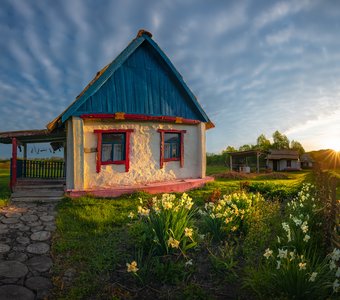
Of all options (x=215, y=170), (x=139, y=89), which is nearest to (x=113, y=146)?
(x=139, y=89)

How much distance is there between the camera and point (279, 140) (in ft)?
192

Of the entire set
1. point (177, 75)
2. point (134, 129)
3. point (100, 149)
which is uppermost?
point (177, 75)

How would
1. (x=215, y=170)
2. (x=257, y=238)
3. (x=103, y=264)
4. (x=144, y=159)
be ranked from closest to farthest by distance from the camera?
(x=103, y=264) → (x=257, y=238) → (x=144, y=159) → (x=215, y=170)

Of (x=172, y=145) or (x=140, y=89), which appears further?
(x=172, y=145)

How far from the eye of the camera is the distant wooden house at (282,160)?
36375 mm

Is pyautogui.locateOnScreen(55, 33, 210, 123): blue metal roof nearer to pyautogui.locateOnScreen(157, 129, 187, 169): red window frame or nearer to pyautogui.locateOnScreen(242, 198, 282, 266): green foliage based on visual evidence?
pyautogui.locateOnScreen(157, 129, 187, 169): red window frame

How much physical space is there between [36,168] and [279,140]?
55517 millimetres

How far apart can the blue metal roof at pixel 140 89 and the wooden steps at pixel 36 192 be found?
9.65 ft

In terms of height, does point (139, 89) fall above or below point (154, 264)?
above

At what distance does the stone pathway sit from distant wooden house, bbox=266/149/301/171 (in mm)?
Result: 33906

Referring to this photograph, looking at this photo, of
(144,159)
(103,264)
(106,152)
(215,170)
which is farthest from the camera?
(215,170)

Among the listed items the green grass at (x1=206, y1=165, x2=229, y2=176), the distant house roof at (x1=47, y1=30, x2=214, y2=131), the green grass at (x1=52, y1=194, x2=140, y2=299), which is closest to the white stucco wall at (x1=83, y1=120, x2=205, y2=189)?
the distant house roof at (x1=47, y1=30, x2=214, y2=131)

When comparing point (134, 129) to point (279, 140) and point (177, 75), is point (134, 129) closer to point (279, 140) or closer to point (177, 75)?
point (177, 75)

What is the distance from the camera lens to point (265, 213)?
5.86m
